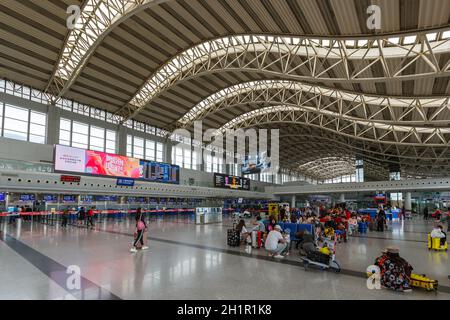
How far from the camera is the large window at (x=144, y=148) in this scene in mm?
37688

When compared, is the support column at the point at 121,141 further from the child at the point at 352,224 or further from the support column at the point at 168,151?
the child at the point at 352,224

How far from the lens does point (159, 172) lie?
35625mm

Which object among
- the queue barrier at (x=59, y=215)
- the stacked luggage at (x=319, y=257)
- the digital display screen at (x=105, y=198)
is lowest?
the queue barrier at (x=59, y=215)

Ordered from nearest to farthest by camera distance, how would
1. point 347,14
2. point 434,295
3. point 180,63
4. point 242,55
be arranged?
point 434,295 < point 347,14 < point 242,55 < point 180,63

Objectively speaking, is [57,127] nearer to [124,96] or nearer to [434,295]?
[124,96]

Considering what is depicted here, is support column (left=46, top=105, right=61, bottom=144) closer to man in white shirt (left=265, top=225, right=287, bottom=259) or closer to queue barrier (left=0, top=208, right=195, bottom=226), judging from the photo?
queue barrier (left=0, top=208, right=195, bottom=226)

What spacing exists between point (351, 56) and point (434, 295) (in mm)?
16732

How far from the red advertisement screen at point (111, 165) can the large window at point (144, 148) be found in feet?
17.7

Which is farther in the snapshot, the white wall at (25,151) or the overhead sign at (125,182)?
the overhead sign at (125,182)

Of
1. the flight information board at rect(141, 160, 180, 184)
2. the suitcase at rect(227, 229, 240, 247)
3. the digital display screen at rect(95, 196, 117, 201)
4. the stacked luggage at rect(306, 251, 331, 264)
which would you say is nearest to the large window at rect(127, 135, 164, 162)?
the flight information board at rect(141, 160, 180, 184)

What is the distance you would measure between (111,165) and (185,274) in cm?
2516

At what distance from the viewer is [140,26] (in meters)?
22.5

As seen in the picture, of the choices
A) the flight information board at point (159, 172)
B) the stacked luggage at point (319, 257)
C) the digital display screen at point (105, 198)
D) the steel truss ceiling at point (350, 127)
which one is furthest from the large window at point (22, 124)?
the stacked luggage at point (319, 257)

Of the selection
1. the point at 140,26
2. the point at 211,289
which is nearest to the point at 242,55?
the point at 140,26
